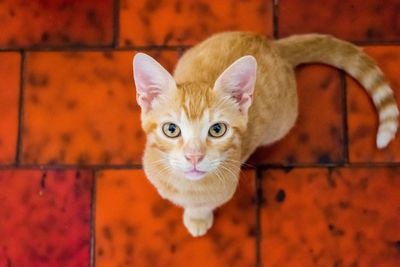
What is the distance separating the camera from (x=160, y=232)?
5.57 ft

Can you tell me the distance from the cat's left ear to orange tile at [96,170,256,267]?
497 mm

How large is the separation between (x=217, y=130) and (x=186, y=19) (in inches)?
28.0

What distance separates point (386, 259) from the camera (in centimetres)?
167

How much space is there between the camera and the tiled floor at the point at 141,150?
1.69 m

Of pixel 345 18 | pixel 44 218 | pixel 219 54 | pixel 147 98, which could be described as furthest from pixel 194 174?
pixel 345 18

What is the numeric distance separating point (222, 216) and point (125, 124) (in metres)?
0.47

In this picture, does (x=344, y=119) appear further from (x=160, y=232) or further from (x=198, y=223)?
(x=160, y=232)

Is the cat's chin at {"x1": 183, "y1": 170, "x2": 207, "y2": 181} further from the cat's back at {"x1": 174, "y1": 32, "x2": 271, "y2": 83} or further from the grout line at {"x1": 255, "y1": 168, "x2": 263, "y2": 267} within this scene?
the grout line at {"x1": 255, "y1": 168, "x2": 263, "y2": 267}

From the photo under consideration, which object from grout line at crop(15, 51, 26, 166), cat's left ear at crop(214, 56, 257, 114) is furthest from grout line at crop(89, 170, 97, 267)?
cat's left ear at crop(214, 56, 257, 114)

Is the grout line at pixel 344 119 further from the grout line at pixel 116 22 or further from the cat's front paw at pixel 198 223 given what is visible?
the grout line at pixel 116 22

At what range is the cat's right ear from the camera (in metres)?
1.20

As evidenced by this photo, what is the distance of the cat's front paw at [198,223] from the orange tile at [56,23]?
28.2 inches

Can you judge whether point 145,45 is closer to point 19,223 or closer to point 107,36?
point 107,36

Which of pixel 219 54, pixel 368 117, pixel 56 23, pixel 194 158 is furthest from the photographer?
pixel 56 23
